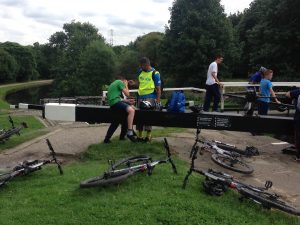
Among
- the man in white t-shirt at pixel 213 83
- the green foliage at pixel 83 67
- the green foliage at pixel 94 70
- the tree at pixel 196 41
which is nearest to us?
the man in white t-shirt at pixel 213 83

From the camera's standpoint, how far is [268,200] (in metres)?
6.05

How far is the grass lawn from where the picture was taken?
5773mm

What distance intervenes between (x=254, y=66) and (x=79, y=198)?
3054 centimetres

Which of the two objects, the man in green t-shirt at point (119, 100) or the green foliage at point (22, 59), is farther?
the green foliage at point (22, 59)

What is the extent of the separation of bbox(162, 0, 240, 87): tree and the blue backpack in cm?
3297

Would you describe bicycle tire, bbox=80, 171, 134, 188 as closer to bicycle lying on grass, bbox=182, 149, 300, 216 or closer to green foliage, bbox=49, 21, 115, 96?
bicycle lying on grass, bbox=182, 149, 300, 216

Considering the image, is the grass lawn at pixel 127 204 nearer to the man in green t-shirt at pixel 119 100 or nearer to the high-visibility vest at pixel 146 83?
the man in green t-shirt at pixel 119 100

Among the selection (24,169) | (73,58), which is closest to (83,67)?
(73,58)

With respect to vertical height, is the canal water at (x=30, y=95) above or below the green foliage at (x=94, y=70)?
below

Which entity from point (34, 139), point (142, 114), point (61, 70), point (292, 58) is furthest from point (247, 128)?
point (61, 70)

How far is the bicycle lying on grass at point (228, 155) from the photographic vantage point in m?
7.98

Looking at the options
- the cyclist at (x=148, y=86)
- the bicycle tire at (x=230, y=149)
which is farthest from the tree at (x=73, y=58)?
the bicycle tire at (x=230, y=149)

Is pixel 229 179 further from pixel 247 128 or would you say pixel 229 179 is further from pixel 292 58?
pixel 292 58

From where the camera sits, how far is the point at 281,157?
30.3 ft
